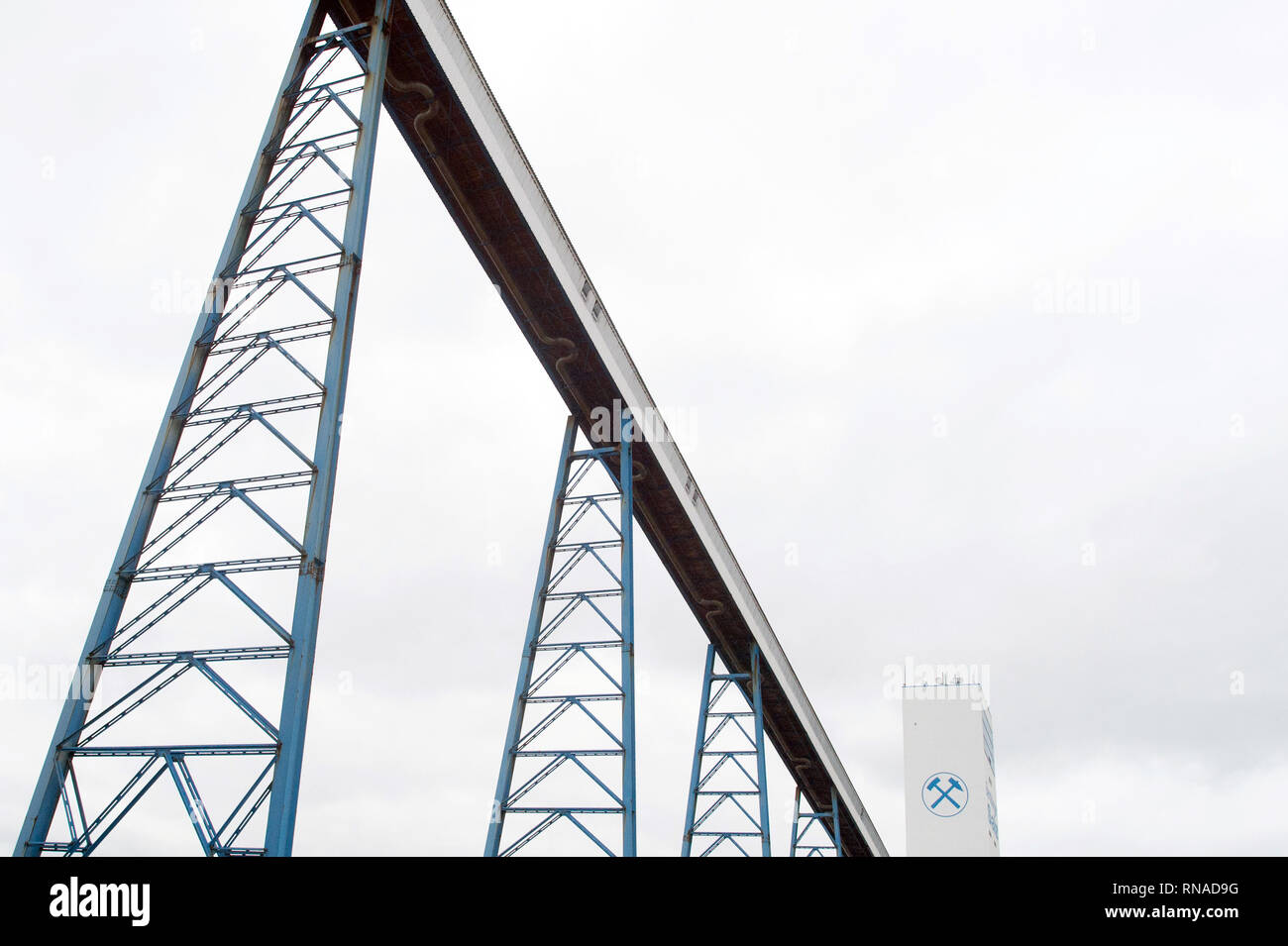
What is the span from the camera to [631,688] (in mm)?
→ 20484

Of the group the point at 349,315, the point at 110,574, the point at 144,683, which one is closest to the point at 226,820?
the point at 144,683

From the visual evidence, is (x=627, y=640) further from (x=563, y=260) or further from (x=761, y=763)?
(x=761, y=763)

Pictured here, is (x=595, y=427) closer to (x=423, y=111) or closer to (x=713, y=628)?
(x=423, y=111)

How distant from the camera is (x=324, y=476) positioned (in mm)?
11953

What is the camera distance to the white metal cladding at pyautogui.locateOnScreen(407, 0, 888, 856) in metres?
15.8

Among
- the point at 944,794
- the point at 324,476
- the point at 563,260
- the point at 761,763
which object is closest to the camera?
A: the point at 324,476

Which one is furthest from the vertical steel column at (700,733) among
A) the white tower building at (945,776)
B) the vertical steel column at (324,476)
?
the white tower building at (945,776)

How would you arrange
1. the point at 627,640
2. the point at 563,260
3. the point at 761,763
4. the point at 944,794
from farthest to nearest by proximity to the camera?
the point at 944,794
the point at 761,763
the point at 627,640
the point at 563,260

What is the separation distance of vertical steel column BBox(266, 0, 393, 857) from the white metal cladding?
1309mm

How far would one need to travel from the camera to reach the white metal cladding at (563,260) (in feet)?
→ 51.8

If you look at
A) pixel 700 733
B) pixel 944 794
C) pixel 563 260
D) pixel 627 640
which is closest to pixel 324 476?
pixel 563 260

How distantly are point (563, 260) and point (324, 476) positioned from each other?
27.8 ft

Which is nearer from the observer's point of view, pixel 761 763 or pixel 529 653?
pixel 529 653
